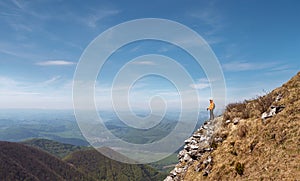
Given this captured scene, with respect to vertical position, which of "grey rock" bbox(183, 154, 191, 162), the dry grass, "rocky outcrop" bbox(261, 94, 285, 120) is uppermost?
"rocky outcrop" bbox(261, 94, 285, 120)

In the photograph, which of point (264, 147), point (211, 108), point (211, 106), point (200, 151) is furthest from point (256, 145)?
point (211, 106)

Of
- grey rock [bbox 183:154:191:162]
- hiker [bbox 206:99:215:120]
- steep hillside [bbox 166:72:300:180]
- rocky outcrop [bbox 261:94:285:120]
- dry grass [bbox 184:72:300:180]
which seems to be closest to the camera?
dry grass [bbox 184:72:300:180]

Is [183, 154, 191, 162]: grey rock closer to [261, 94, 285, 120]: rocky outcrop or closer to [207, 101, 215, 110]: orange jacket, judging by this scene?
[207, 101, 215, 110]: orange jacket

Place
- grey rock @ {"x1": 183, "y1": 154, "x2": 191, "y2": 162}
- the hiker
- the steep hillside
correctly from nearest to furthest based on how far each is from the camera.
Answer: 1. the steep hillside
2. grey rock @ {"x1": 183, "y1": 154, "x2": 191, "y2": 162}
3. the hiker

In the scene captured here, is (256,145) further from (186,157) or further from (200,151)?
(186,157)

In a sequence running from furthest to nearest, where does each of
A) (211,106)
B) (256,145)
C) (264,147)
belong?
(211,106) < (256,145) < (264,147)

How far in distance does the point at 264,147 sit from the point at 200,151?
6579 mm

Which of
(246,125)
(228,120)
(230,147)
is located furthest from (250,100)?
(230,147)

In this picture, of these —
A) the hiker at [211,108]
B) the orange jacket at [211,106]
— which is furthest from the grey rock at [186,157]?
the orange jacket at [211,106]

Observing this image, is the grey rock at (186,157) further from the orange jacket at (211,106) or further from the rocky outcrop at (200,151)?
the orange jacket at (211,106)

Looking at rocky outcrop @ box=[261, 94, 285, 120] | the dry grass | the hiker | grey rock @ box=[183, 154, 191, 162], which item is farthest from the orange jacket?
rocky outcrop @ box=[261, 94, 285, 120]

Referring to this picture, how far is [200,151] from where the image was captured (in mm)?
19359

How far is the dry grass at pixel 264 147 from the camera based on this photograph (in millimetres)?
11635

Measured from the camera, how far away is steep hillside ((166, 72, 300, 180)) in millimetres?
11969
